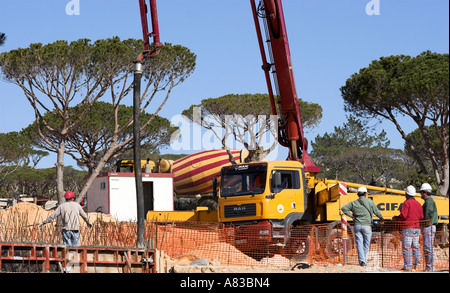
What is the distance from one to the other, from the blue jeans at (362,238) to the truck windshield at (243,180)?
3.64 meters

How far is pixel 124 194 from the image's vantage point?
26.5m

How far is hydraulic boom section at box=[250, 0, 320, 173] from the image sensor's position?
18719 millimetres

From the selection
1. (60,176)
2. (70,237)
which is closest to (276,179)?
(70,237)

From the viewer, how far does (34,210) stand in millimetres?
24438

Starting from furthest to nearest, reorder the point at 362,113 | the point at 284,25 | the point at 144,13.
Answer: the point at 362,113 < the point at 284,25 < the point at 144,13

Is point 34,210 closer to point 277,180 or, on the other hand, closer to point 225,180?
point 225,180

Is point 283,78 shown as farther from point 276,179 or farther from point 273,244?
point 273,244

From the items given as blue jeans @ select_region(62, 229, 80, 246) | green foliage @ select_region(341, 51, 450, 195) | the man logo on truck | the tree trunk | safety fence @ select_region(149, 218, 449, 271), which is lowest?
safety fence @ select_region(149, 218, 449, 271)

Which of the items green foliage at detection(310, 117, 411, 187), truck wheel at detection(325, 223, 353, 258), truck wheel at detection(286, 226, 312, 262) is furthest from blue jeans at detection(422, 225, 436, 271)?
green foliage at detection(310, 117, 411, 187)

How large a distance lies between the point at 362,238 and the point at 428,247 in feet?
4.24

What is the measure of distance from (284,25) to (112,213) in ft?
36.3

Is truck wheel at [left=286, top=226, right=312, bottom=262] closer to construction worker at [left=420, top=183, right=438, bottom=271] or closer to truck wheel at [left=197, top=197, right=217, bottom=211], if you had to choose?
construction worker at [left=420, top=183, right=438, bottom=271]

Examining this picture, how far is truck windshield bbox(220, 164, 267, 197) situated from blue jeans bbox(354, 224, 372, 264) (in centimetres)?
364
